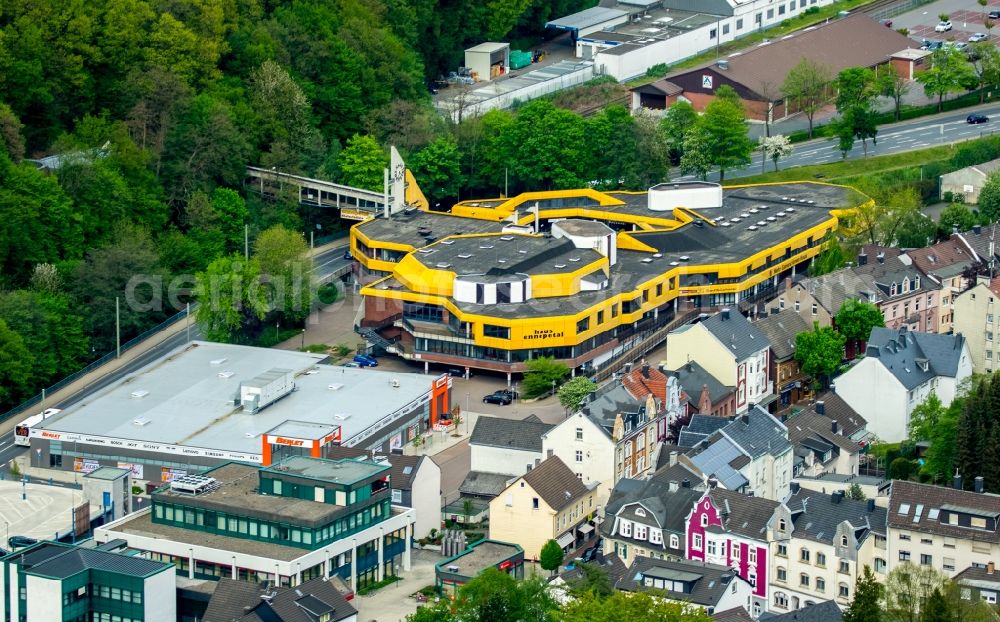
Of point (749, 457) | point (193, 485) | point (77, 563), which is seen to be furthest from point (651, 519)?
point (77, 563)

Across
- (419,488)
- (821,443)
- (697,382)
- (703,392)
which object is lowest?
(419,488)

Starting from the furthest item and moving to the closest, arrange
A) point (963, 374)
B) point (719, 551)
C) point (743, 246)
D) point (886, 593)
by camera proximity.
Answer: point (743, 246), point (963, 374), point (719, 551), point (886, 593)

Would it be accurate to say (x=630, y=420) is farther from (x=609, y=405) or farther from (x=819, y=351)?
(x=819, y=351)

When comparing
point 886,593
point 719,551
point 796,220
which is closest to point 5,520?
point 719,551

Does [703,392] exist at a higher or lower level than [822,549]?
lower

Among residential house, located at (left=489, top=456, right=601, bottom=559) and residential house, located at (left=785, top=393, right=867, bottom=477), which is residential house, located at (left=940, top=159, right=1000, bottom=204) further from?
residential house, located at (left=489, top=456, right=601, bottom=559)

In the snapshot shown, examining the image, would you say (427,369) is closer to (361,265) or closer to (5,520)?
(361,265)

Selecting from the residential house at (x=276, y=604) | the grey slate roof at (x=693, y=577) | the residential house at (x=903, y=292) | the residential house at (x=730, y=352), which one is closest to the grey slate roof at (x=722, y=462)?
the grey slate roof at (x=693, y=577)

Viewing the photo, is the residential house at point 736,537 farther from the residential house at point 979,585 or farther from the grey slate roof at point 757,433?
the residential house at point 979,585
